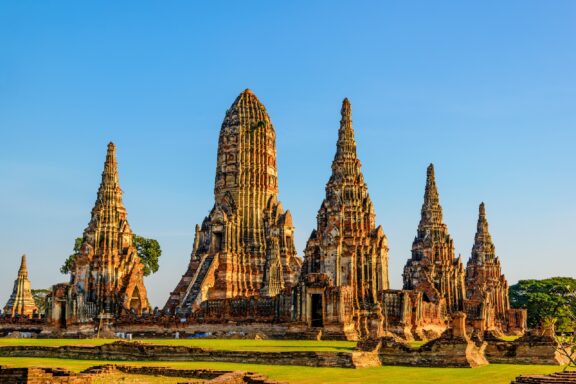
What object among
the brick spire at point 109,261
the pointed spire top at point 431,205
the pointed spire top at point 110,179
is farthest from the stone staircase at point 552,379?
the pointed spire top at point 431,205

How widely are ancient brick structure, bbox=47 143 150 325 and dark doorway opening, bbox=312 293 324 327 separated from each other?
15518mm

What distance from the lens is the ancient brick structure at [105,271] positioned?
5631 centimetres

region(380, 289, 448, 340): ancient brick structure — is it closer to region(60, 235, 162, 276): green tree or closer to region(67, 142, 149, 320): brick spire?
region(67, 142, 149, 320): brick spire

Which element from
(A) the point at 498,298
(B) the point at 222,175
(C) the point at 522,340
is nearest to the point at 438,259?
(A) the point at 498,298

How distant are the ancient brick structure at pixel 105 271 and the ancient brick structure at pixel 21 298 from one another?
790cm

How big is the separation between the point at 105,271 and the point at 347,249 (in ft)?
61.1

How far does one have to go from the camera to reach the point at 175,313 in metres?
54.2

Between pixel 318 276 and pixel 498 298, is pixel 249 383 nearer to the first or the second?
pixel 318 276

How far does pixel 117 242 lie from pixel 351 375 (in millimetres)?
37543

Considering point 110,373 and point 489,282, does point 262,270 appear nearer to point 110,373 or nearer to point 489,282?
Result: point 489,282

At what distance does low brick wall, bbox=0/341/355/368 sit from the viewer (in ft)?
93.3

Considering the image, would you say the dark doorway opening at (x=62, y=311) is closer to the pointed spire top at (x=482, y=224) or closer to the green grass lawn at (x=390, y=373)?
the green grass lawn at (x=390, y=373)

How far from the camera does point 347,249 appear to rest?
5122 cm

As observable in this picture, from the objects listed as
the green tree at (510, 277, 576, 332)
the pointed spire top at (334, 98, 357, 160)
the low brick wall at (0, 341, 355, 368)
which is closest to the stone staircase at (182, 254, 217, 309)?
the pointed spire top at (334, 98, 357, 160)
